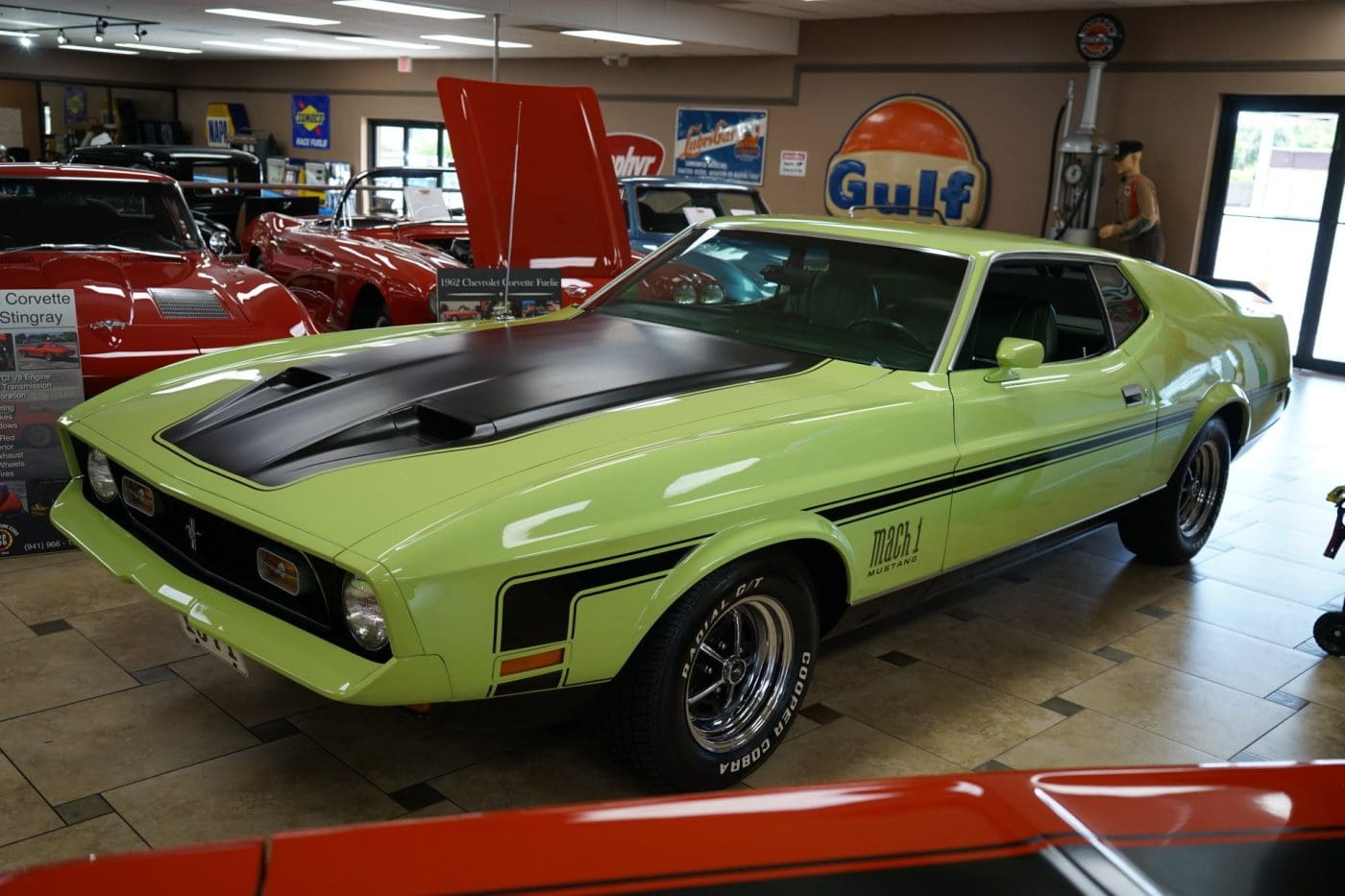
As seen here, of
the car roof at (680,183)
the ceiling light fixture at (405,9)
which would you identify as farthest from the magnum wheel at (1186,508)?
the ceiling light fixture at (405,9)

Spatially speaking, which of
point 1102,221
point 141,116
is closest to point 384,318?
point 1102,221

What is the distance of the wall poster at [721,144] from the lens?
46.3 ft

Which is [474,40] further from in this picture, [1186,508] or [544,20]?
[1186,508]

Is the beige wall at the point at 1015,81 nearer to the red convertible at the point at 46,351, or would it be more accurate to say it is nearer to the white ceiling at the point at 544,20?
the white ceiling at the point at 544,20

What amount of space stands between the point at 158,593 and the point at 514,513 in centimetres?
93

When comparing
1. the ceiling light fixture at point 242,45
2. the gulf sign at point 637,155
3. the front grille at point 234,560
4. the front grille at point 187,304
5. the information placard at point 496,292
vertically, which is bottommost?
the front grille at point 234,560

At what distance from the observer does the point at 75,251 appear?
5434mm

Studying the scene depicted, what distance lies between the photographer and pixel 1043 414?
3613mm

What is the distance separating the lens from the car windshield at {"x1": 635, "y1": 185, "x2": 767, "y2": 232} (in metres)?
8.66

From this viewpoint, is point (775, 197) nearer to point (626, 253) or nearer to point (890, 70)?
point (890, 70)

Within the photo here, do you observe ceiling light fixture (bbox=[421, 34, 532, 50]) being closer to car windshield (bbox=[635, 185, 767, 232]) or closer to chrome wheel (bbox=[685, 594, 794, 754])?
car windshield (bbox=[635, 185, 767, 232])

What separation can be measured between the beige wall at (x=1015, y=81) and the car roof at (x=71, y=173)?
8.66 m

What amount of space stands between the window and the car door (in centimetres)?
1551

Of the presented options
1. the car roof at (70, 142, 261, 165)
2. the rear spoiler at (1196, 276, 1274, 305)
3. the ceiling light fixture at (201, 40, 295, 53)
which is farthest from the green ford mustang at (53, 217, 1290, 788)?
the ceiling light fixture at (201, 40, 295, 53)
